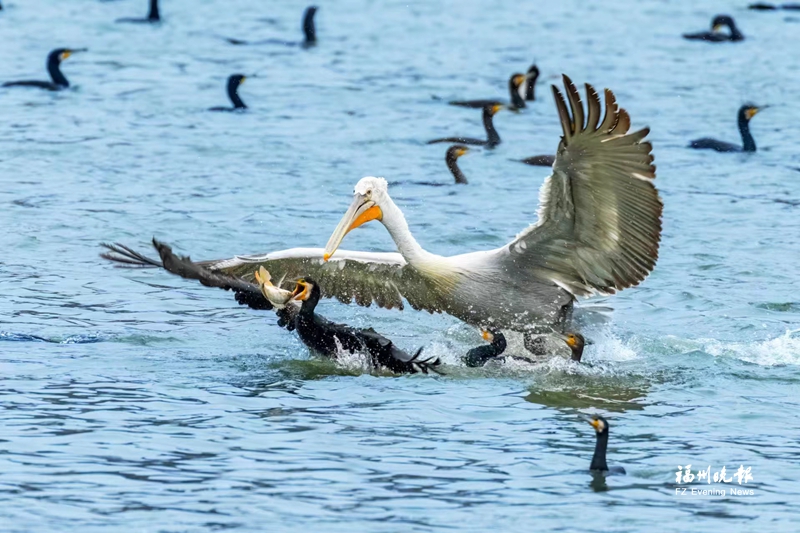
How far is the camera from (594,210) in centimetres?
902

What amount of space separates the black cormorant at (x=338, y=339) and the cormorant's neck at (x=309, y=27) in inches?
651

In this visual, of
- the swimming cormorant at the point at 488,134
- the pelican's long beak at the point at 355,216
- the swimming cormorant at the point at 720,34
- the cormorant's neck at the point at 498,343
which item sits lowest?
the cormorant's neck at the point at 498,343

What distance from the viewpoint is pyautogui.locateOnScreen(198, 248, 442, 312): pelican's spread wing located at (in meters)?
10.1

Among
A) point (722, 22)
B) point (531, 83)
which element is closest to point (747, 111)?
point (531, 83)

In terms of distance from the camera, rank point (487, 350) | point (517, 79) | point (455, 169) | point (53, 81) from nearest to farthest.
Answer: point (487, 350) → point (455, 169) → point (517, 79) → point (53, 81)

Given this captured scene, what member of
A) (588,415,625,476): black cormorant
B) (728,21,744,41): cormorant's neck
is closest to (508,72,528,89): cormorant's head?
(728,21,744,41): cormorant's neck

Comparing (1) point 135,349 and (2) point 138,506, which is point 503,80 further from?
(2) point 138,506

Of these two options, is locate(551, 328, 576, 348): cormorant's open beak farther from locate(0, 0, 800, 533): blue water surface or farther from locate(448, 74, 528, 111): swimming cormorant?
locate(448, 74, 528, 111): swimming cormorant

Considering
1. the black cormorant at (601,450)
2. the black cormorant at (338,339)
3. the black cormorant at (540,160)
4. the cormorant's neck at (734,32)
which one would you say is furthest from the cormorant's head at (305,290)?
the cormorant's neck at (734,32)

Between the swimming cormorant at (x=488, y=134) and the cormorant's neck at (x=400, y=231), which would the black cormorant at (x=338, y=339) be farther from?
the swimming cormorant at (x=488, y=134)

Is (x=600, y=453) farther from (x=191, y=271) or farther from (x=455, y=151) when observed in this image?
(x=455, y=151)

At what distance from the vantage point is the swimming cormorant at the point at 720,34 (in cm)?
2606

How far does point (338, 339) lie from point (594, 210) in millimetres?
2017

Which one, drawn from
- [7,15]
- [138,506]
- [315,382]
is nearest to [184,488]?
[138,506]
